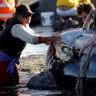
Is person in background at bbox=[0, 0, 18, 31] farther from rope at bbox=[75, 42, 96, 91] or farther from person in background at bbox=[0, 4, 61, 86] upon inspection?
rope at bbox=[75, 42, 96, 91]

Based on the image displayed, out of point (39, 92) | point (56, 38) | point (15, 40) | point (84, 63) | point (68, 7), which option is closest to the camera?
point (84, 63)

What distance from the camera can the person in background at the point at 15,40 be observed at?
10.2m

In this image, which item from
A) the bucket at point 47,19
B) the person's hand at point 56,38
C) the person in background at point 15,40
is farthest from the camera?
the bucket at point 47,19

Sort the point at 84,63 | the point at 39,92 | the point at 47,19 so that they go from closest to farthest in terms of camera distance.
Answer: the point at 84,63
the point at 39,92
the point at 47,19

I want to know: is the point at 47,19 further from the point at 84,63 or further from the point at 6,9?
the point at 84,63

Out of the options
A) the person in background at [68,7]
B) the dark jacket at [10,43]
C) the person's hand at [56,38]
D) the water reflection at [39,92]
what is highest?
the person's hand at [56,38]

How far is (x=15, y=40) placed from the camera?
10.6 meters

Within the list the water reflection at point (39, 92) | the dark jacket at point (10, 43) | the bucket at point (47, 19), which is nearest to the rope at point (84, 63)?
the water reflection at point (39, 92)

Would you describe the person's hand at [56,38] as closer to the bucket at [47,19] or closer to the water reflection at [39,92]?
the water reflection at [39,92]

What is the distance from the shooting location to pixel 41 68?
12500mm

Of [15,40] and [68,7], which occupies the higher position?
[15,40]

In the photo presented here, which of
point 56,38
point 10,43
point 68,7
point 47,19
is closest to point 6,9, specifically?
point 10,43

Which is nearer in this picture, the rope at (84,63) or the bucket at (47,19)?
the rope at (84,63)

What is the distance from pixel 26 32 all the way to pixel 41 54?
4.75 metres
